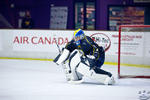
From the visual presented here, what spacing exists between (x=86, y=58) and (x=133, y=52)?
1710mm

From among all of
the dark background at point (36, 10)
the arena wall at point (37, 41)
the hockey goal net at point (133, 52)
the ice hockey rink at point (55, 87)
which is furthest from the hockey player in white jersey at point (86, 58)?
the dark background at point (36, 10)

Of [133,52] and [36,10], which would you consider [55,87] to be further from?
[36,10]

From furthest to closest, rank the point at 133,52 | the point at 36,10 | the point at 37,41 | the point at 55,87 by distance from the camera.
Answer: the point at 36,10 < the point at 37,41 < the point at 133,52 < the point at 55,87

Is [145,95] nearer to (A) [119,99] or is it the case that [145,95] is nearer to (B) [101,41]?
(A) [119,99]

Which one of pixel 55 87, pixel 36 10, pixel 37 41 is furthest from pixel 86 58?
pixel 36 10

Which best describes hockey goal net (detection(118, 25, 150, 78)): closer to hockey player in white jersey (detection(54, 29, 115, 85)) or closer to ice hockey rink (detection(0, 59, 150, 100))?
ice hockey rink (detection(0, 59, 150, 100))

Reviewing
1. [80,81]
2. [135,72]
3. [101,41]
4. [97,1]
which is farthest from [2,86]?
[97,1]

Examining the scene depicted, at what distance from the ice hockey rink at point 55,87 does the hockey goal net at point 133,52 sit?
364mm

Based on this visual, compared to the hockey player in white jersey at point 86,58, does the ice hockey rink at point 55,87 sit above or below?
below

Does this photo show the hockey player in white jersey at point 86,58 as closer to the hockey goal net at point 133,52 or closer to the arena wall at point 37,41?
the hockey goal net at point 133,52

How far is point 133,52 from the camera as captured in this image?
771cm

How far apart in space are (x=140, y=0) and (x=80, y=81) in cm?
773

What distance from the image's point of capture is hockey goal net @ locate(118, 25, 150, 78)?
7246mm

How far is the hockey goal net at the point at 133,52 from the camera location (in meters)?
7.25
